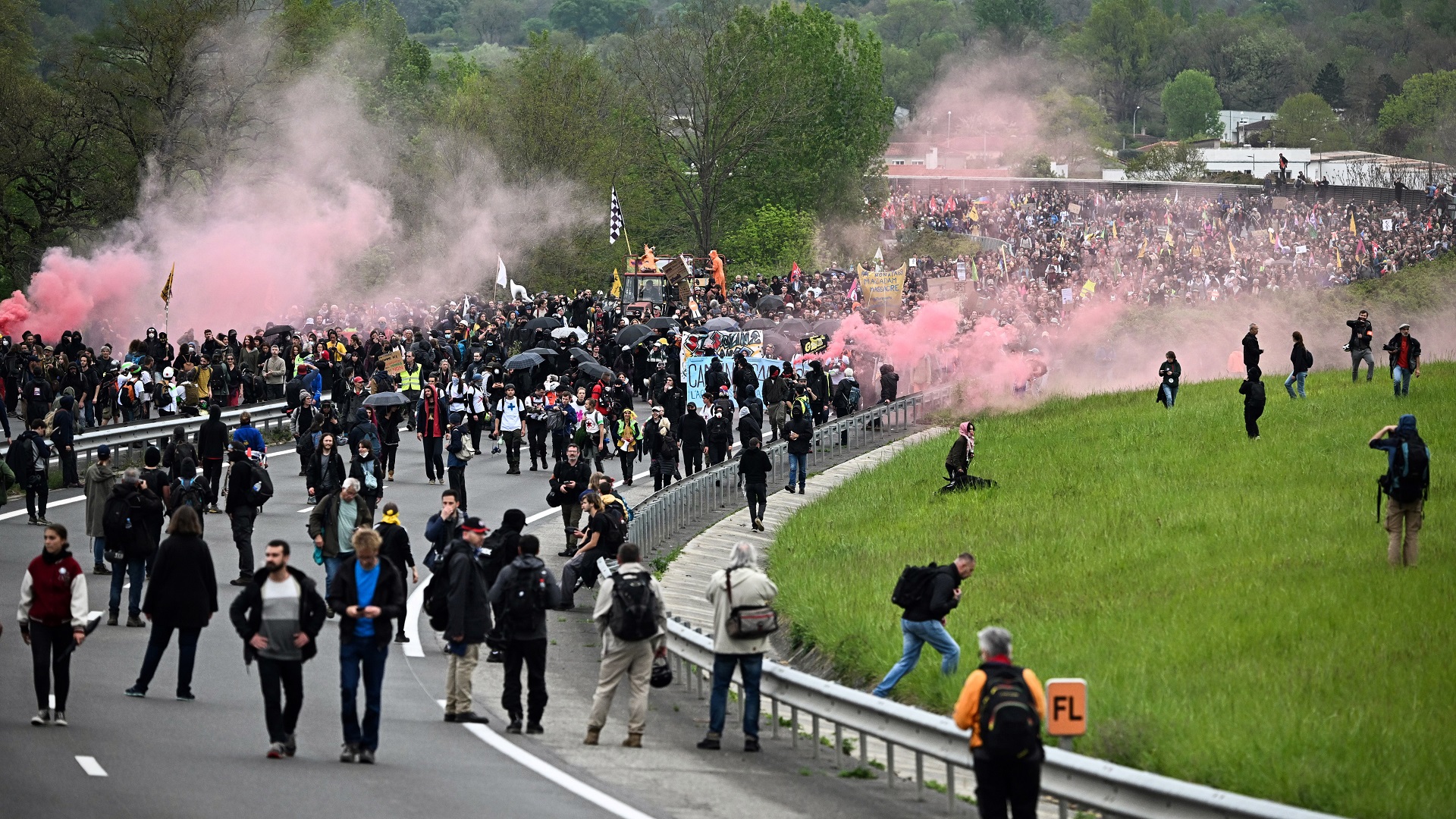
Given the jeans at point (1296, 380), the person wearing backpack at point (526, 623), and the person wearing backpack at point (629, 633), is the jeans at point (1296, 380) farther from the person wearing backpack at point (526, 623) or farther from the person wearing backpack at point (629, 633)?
the person wearing backpack at point (526, 623)

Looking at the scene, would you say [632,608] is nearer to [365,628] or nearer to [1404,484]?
[365,628]

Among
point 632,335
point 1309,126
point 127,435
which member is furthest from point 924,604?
point 1309,126

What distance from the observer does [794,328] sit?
43.0 metres

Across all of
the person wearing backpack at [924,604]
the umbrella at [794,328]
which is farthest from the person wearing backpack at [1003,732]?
the umbrella at [794,328]

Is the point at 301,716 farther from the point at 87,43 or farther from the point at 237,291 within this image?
the point at 87,43

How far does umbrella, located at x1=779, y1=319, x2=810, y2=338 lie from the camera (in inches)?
1671

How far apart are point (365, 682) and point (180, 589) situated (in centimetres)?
231

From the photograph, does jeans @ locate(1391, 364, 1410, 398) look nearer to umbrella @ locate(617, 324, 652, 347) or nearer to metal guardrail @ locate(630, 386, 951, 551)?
metal guardrail @ locate(630, 386, 951, 551)

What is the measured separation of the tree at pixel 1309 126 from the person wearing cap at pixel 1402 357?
337 feet

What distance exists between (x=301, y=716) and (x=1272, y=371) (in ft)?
130

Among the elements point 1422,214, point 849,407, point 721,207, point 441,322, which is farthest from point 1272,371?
point 721,207

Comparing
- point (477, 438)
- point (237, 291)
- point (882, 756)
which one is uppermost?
point (237, 291)

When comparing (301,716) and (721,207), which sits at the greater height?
(721,207)

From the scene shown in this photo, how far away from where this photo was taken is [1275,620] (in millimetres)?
18297
